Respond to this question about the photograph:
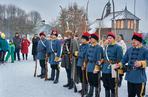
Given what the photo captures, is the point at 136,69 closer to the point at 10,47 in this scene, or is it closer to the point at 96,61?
the point at 96,61

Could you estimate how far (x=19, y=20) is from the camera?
93.3 meters

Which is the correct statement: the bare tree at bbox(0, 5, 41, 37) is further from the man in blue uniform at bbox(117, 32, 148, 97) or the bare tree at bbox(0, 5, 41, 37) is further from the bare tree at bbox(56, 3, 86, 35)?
the man in blue uniform at bbox(117, 32, 148, 97)

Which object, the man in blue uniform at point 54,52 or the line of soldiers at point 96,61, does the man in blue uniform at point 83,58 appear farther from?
the man in blue uniform at point 54,52

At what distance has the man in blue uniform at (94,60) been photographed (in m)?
9.87

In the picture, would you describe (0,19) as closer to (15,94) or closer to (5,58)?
(5,58)

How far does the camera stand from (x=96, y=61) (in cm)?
992

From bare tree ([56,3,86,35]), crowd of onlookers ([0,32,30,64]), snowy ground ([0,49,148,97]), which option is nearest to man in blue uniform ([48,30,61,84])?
snowy ground ([0,49,148,97])

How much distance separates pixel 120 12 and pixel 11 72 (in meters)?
57.9

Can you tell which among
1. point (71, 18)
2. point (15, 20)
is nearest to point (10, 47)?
point (71, 18)

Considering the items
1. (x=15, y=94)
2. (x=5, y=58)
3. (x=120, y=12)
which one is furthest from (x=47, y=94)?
(x=120, y=12)

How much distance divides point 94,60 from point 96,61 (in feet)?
0.27

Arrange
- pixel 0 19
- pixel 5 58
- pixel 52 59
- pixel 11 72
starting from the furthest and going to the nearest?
pixel 0 19 → pixel 5 58 → pixel 11 72 → pixel 52 59

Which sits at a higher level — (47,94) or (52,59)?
(52,59)

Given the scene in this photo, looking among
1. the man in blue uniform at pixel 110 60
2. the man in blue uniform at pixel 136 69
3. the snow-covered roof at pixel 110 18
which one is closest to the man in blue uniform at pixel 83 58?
the man in blue uniform at pixel 110 60
